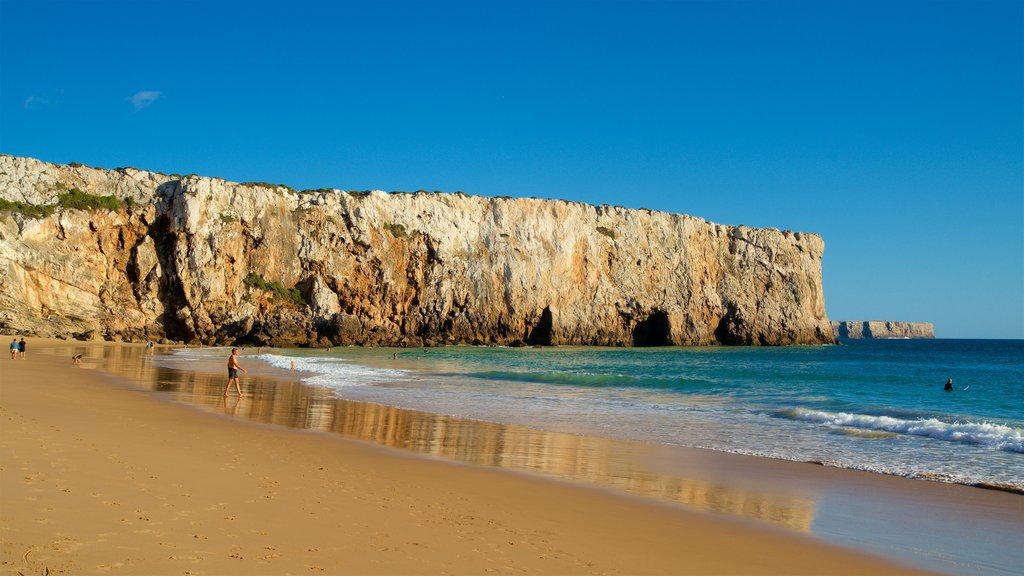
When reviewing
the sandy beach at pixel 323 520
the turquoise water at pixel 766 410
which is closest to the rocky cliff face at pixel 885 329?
the turquoise water at pixel 766 410

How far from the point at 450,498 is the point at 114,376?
683 inches

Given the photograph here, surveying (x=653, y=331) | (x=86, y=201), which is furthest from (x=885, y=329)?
(x=86, y=201)

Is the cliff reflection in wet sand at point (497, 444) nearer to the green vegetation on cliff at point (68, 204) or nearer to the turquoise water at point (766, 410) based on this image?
the turquoise water at point (766, 410)

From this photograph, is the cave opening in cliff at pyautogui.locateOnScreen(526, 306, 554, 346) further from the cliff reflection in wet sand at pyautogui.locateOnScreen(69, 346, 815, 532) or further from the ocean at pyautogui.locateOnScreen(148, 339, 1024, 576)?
the cliff reflection in wet sand at pyautogui.locateOnScreen(69, 346, 815, 532)

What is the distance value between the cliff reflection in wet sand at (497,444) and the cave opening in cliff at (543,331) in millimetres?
42811

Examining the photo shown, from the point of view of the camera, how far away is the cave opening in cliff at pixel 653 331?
65750mm

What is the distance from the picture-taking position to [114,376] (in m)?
20.4

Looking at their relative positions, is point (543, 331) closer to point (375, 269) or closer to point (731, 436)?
point (375, 269)

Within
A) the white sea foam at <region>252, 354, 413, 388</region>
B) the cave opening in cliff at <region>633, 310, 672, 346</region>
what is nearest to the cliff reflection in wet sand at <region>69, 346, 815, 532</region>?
the white sea foam at <region>252, 354, 413, 388</region>

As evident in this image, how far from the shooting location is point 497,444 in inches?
428

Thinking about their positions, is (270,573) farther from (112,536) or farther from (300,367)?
(300,367)

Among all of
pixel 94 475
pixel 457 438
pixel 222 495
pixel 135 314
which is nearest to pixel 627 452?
pixel 457 438

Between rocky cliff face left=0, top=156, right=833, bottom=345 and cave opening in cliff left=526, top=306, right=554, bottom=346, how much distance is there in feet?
0.58

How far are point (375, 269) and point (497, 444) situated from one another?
48.2 m
